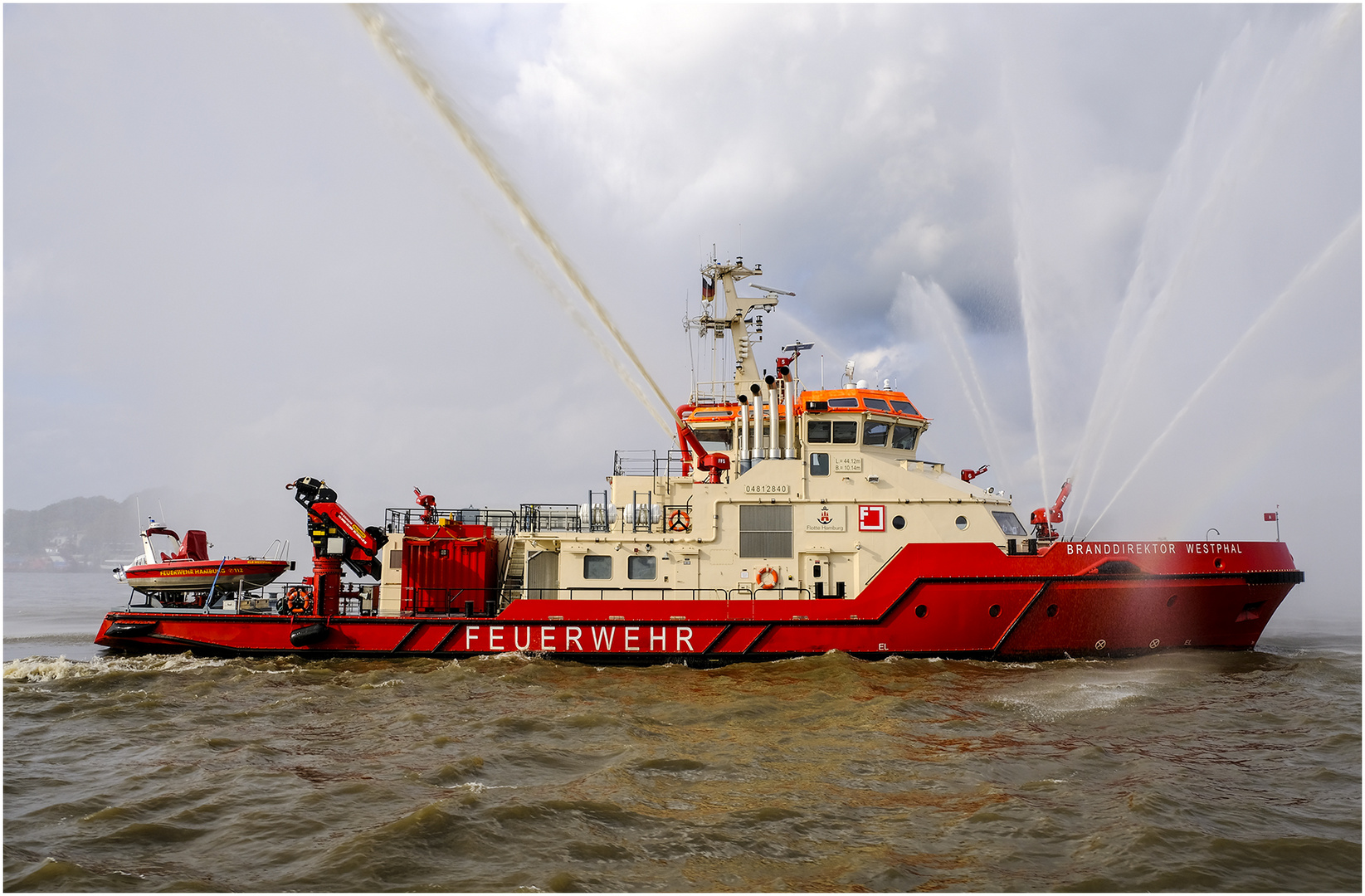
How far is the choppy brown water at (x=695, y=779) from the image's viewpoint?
5793mm

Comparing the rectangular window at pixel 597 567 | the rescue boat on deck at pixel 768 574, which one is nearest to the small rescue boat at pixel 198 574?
the rescue boat on deck at pixel 768 574

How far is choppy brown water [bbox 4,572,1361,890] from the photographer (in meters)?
5.79

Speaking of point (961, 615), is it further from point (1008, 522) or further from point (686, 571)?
point (686, 571)

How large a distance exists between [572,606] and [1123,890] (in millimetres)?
9596

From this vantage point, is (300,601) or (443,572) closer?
(443,572)

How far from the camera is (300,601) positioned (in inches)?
569

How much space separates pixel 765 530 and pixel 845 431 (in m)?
2.33

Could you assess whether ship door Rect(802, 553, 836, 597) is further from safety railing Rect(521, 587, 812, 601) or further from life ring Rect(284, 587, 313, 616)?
life ring Rect(284, 587, 313, 616)

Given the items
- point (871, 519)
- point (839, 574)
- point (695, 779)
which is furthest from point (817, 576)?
point (695, 779)

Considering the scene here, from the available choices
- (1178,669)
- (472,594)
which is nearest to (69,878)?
(472,594)

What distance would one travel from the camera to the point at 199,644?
562 inches

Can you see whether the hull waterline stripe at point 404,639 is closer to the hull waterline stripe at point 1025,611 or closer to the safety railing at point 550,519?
the safety railing at point 550,519

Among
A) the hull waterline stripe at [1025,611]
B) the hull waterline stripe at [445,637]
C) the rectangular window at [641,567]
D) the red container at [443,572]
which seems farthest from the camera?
the red container at [443,572]

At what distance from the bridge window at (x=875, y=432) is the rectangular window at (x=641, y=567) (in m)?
4.50
